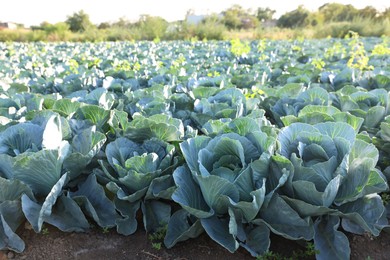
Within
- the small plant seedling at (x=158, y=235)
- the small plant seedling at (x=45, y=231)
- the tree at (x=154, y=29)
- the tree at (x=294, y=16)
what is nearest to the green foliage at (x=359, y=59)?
the small plant seedling at (x=158, y=235)

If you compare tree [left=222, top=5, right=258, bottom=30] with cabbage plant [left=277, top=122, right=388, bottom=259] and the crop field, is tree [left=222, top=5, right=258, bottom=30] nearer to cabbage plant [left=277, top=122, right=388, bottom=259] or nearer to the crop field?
the crop field

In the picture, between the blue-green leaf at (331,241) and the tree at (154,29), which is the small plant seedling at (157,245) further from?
the tree at (154,29)

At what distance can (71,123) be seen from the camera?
2.38 m

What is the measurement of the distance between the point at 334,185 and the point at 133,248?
1.11 meters

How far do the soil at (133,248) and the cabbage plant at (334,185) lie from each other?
0.16m

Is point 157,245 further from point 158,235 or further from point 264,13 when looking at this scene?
point 264,13

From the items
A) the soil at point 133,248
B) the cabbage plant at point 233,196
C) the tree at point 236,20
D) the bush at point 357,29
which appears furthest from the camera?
the tree at point 236,20

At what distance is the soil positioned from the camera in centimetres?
190

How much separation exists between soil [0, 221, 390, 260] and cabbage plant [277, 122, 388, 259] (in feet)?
0.53

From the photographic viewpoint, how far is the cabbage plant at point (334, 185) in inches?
69.3

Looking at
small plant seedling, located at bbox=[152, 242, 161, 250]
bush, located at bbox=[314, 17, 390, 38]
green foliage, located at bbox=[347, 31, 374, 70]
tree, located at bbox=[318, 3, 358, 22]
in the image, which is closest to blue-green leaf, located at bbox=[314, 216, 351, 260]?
small plant seedling, located at bbox=[152, 242, 161, 250]

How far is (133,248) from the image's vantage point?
6.40ft

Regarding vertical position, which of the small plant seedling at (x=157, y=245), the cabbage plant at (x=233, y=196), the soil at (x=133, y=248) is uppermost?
the cabbage plant at (x=233, y=196)

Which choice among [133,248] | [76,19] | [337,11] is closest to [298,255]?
[133,248]
